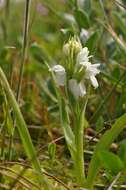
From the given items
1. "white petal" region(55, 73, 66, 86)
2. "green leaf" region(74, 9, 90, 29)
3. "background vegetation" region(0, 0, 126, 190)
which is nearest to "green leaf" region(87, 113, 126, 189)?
"background vegetation" region(0, 0, 126, 190)

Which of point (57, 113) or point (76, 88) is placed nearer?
point (76, 88)

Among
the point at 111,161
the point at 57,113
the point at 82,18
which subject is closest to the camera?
the point at 111,161

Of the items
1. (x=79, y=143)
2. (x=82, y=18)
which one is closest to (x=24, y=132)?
(x=79, y=143)

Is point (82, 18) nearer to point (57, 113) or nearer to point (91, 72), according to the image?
point (57, 113)

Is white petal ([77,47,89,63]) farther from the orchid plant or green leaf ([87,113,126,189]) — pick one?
green leaf ([87,113,126,189])

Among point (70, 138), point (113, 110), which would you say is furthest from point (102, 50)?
point (70, 138)

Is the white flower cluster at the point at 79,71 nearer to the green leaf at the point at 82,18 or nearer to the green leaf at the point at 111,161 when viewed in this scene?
the green leaf at the point at 111,161
